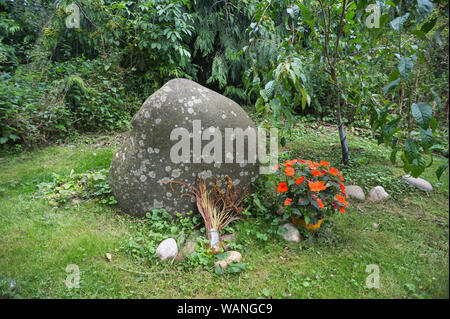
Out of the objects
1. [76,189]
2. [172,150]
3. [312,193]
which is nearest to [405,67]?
[312,193]

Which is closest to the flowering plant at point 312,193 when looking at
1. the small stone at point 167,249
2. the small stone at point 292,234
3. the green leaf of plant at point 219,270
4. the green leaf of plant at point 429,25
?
the small stone at point 292,234

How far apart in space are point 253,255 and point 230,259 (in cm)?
21

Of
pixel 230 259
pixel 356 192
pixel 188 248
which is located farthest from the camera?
pixel 356 192

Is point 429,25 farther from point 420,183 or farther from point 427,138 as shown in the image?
point 420,183

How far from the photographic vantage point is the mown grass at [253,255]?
1.66 metres

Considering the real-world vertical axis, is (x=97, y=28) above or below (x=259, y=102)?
above

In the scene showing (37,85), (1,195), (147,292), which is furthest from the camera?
(37,85)

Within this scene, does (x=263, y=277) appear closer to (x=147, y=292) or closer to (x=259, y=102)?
(x=147, y=292)

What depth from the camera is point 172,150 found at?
246 centimetres

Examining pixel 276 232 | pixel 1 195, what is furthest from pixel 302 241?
pixel 1 195

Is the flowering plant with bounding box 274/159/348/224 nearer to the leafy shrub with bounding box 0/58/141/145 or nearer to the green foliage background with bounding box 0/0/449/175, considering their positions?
the green foliage background with bounding box 0/0/449/175

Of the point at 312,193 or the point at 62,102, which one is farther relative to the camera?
the point at 62,102

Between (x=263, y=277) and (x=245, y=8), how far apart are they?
5351 mm

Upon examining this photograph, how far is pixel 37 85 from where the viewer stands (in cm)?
475
